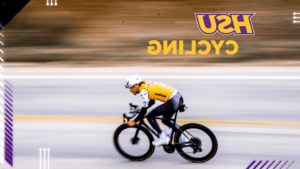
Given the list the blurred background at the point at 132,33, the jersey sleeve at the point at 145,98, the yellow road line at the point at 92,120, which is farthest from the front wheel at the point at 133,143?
the blurred background at the point at 132,33

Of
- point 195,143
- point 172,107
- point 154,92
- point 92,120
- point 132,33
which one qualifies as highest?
point 132,33

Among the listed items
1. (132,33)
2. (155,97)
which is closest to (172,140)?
(155,97)

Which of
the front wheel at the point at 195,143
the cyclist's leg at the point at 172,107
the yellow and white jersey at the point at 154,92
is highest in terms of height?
the yellow and white jersey at the point at 154,92

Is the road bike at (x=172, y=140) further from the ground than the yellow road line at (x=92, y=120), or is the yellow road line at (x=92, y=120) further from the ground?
the yellow road line at (x=92, y=120)

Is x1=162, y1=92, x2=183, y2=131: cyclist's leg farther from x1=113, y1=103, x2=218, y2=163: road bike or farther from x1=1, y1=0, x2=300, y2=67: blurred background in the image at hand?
x1=1, y1=0, x2=300, y2=67: blurred background

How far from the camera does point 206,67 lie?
1419 centimetres

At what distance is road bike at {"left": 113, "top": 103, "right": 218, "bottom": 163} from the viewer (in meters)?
6.74

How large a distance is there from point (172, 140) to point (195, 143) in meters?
0.45

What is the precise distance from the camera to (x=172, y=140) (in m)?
6.99

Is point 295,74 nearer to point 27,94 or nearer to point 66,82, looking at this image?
point 66,82

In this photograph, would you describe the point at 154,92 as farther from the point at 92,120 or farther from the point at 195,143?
the point at 92,120

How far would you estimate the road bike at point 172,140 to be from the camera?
674 centimetres

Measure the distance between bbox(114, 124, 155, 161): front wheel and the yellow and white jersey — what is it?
676 millimetres

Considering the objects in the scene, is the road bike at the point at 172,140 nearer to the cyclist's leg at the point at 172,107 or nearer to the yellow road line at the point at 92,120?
the cyclist's leg at the point at 172,107
